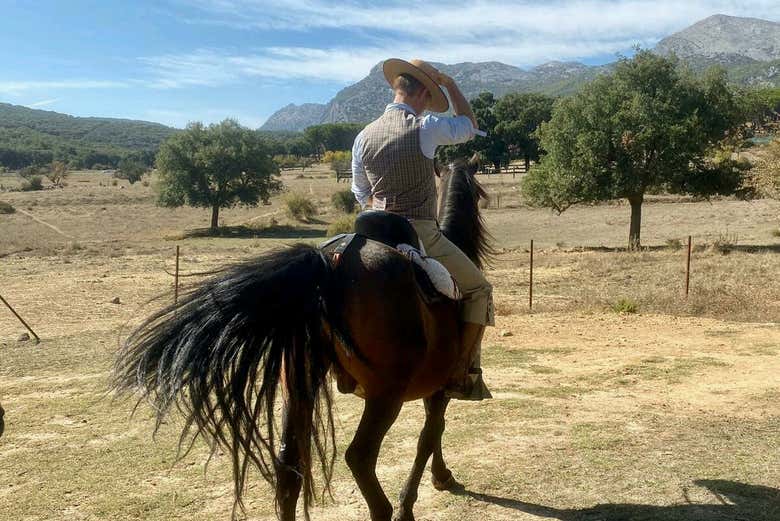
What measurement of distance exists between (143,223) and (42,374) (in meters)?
33.5

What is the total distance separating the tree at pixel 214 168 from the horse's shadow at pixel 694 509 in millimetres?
35677

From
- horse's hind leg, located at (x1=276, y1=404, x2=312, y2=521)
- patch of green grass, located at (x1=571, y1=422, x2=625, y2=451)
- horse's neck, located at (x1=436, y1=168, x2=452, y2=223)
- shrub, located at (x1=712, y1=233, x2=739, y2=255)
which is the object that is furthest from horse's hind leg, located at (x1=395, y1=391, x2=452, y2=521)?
shrub, located at (x1=712, y1=233, x2=739, y2=255)

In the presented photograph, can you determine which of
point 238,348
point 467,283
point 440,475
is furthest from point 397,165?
point 440,475

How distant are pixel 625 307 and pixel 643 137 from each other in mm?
12538

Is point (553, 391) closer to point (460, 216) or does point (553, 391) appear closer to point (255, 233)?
point (460, 216)

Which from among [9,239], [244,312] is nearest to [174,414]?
[244,312]

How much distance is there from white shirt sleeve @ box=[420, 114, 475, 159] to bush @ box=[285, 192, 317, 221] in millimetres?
38261

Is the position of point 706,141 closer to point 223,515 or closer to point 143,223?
point 223,515

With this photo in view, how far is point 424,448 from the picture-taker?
14.3ft

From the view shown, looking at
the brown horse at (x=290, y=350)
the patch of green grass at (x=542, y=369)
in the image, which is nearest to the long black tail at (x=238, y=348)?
the brown horse at (x=290, y=350)

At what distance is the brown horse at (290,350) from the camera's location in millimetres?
3055

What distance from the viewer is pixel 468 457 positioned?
535cm

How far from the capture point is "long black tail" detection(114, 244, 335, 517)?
303 cm

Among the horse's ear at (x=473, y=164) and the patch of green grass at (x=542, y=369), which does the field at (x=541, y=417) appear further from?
the horse's ear at (x=473, y=164)
